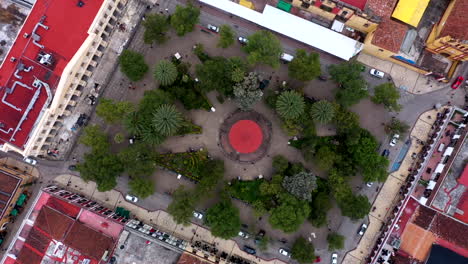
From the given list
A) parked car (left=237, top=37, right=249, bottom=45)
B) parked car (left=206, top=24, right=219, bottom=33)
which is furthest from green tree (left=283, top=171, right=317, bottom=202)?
parked car (left=206, top=24, right=219, bottom=33)

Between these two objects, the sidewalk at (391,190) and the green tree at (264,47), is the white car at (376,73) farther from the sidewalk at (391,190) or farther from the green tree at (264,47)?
the green tree at (264,47)

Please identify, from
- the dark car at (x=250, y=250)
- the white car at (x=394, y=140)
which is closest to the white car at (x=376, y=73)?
the white car at (x=394, y=140)

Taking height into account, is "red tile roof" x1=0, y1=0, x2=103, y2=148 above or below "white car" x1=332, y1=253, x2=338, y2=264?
above

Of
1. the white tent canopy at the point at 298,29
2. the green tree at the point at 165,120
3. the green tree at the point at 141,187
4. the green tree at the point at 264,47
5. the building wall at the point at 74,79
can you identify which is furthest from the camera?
the white tent canopy at the point at 298,29

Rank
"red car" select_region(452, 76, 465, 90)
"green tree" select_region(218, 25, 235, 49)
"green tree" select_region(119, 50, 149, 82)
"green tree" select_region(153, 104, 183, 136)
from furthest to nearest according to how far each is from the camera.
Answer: "red car" select_region(452, 76, 465, 90) → "green tree" select_region(119, 50, 149, 82) → "green tree" select_region(218, 25, 235, 49) → "green tree" select_region(153, 104, 183, 136)

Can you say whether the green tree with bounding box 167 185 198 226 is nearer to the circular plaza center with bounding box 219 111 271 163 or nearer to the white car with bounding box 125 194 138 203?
the white car with bounding box 125 194 138 203

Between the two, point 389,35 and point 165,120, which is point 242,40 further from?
point 389,35
